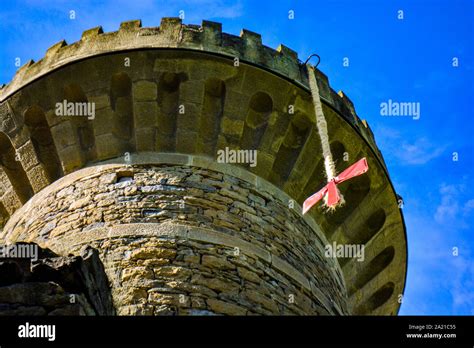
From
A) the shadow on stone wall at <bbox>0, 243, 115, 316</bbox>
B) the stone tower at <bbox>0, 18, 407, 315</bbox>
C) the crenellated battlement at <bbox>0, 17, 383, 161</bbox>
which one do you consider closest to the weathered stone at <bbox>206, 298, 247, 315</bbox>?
the stone tower at <bbox>0, 18, 407, 315</bbox>

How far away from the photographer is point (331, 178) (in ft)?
26.0

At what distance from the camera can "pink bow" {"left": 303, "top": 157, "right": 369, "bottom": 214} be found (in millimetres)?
7904

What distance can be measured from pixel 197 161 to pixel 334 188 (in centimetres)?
143

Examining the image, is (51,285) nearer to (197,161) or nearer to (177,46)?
(197,161)

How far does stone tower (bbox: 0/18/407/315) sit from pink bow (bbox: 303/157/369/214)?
0.28 metres

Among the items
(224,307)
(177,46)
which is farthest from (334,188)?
(177,46)

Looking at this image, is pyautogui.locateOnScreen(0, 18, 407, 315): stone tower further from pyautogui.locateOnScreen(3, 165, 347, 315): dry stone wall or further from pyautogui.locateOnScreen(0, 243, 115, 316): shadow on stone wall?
pyautogui.locateOnScreen(0, 243, 115, 316): shadow on stone wall

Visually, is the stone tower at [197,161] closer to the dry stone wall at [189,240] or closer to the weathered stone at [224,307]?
the dry stone wall at [189,240]

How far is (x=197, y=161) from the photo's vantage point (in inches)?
332

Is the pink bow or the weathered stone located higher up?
the pink bow

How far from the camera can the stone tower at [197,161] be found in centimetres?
758

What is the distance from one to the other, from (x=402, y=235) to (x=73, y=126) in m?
4.00
